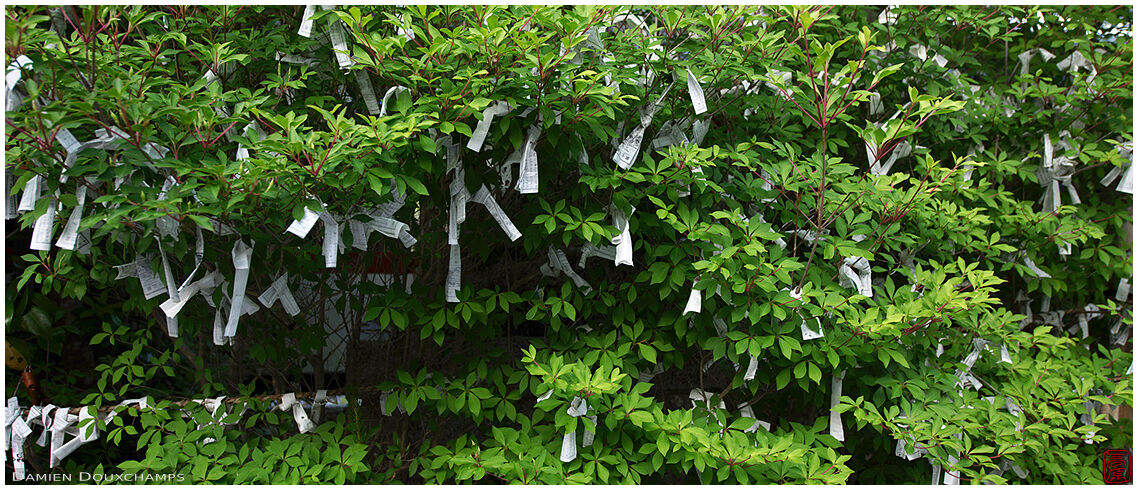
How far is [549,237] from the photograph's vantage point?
7.00 ft

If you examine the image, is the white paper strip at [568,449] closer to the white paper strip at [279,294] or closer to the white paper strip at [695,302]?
the white paper strip at [695,302]

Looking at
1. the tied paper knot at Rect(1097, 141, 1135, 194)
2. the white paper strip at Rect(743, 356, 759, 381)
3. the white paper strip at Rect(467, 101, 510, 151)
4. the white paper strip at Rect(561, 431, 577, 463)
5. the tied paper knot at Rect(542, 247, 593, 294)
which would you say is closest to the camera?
the white paper strip at Rect(467, 101, 510, 151)

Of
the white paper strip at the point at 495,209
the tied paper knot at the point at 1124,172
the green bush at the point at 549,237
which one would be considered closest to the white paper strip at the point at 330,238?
the green bush at the point at 549,237

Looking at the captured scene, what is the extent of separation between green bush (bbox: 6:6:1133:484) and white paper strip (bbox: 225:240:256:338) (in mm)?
19

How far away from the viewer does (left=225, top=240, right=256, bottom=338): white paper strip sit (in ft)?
5.80

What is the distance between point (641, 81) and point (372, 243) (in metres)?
0.94

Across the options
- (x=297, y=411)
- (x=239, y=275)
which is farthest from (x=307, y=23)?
(x=297, y=411)

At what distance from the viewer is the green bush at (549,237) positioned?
5.46ft

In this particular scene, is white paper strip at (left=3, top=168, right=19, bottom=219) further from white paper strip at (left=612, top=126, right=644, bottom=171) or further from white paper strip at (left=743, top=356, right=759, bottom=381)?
white paper strip at (left=743, top=356, right=759, bottom=381)

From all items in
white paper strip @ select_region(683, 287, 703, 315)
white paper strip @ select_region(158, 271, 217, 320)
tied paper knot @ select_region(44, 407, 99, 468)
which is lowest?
tied paper knot @ select_region(44, 407, 99, 468)

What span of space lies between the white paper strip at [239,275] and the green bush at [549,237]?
0.02m

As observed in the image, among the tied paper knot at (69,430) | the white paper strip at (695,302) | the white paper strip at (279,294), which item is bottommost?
the tied paper knot at (69,430)

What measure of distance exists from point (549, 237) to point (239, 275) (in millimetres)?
851

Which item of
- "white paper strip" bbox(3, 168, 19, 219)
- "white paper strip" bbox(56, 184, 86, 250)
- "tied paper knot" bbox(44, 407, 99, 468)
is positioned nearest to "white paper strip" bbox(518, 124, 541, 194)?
"white paper strip" bbox(56, 184, 86, 250)
